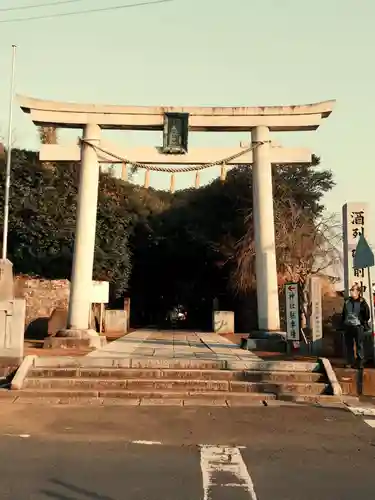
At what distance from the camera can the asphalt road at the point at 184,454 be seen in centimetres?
512

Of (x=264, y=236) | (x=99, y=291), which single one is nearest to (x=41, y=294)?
(x=99, y=291)

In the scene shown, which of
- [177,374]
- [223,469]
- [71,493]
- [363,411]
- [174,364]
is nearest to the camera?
[71,493]

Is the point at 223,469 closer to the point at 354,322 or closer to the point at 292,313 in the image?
the point at 354,322

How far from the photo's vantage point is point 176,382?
10.5 metres

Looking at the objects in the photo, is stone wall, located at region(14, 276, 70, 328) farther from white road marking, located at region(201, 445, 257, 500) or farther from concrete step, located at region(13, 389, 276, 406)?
white road marking, located at region(201, 445, 257, 500)

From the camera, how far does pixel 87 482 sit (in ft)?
17.3

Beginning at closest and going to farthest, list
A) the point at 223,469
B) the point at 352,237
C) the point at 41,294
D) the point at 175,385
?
the point at 223,469
the point at 175,385
the point at 352,237
the point at 41,294

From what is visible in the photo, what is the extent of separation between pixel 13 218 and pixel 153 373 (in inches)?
626

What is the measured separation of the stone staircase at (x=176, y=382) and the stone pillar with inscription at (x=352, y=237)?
3.11 m

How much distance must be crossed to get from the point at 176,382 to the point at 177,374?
1.42 feet

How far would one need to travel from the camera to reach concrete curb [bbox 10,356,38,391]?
10084 mm

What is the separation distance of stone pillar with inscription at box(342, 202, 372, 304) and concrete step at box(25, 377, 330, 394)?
12.7ft

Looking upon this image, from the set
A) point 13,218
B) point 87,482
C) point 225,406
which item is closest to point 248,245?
point 13,218

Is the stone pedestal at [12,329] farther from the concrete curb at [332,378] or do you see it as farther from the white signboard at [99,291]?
the white signboard at [99,291]
